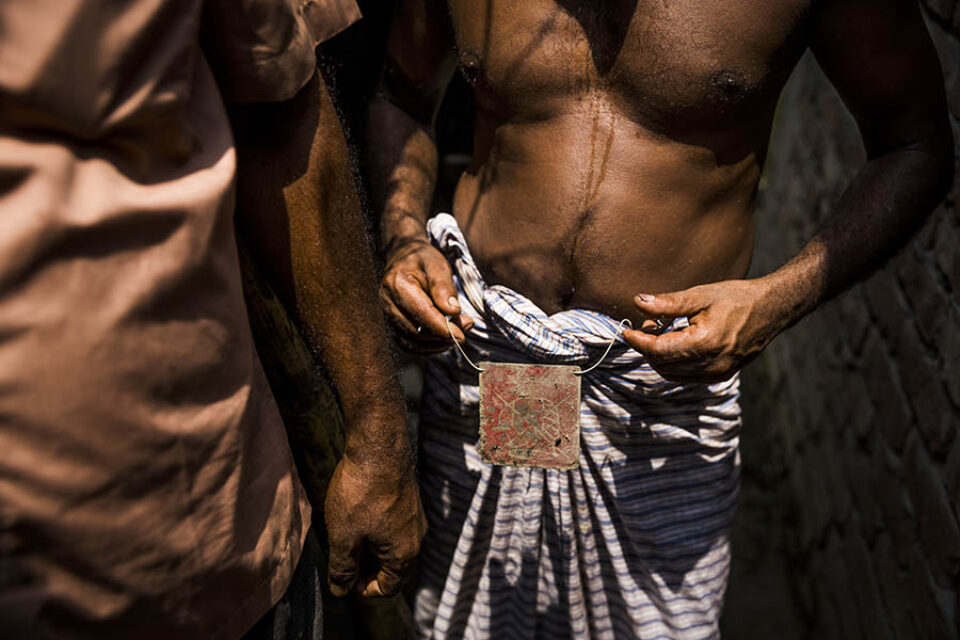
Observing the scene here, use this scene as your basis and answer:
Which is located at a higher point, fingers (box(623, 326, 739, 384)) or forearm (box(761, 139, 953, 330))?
forearm (box(761, 139, 953, 330))

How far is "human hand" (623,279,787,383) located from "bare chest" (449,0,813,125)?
33 centimetres

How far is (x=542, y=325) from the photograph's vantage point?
139cm

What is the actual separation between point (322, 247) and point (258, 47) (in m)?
0.30

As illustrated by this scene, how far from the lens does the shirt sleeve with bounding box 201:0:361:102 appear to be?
2.82 feet

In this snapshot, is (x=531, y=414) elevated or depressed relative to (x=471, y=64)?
depressed

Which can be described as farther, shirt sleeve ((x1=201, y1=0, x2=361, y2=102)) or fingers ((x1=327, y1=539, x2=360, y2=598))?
fingers ((x1=327, y1=539, x2=360, y2=598))

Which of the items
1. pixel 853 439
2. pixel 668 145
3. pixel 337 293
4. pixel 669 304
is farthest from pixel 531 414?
pixel 853 439

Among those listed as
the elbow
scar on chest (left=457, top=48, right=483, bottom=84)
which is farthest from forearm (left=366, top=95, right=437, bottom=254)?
the elbow

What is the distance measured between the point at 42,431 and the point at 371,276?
1.80 feet

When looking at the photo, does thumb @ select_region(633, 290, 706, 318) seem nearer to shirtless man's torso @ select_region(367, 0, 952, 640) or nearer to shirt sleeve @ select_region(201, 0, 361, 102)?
shirtless man's torso @ select_region(367, 0, 952, 640)

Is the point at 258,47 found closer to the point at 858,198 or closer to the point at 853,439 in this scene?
the point at 858,198

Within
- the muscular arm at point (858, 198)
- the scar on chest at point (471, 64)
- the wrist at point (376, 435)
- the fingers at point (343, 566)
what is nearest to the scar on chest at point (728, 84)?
the muscular arm at point (858, 198)

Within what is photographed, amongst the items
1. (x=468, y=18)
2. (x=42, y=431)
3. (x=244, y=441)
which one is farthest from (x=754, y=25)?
(x=42, y=431)

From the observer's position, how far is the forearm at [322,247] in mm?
1025
